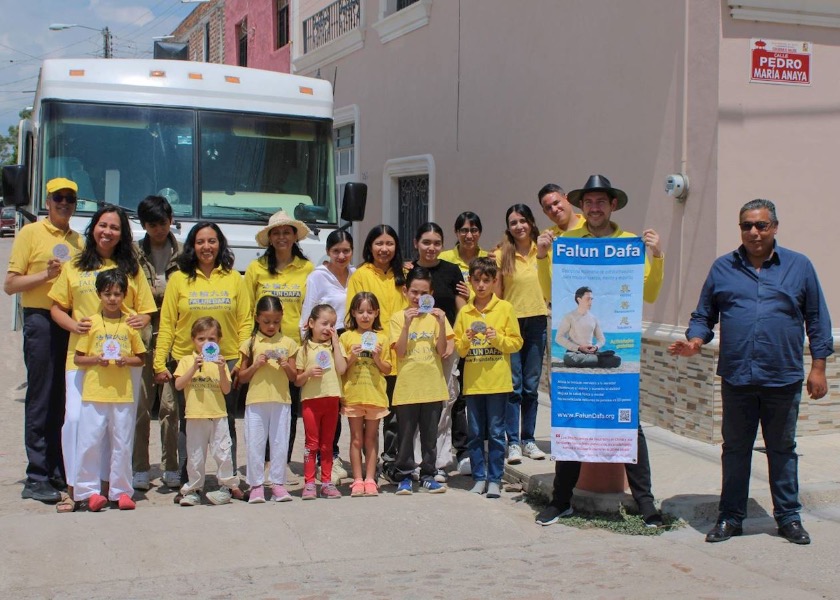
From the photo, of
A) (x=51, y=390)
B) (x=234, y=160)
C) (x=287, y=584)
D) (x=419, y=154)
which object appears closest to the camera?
(x=287, y=584)

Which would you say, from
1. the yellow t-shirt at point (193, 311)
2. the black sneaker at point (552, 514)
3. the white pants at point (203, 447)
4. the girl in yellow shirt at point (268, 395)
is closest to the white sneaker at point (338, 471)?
the girl in yellow shirt at point (268, 395)

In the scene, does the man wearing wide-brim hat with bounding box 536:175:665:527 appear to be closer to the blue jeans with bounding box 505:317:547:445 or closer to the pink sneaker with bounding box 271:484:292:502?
the blue jeans with bounding box 505:317:547:445

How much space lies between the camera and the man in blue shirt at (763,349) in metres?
5.55

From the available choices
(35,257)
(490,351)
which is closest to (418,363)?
(490,351)

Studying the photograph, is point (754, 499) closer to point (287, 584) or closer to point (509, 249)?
point (509, 249)

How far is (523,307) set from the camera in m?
7.14

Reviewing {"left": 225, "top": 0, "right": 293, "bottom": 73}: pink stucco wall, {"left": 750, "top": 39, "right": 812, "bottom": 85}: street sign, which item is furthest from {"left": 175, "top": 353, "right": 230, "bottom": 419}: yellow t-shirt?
{"left": 225, "top": 0, "right": 293, "bottom": 73}: pink stucco wall

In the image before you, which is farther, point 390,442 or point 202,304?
point 390,442

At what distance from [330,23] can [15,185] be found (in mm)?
8614

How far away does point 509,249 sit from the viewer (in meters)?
7.20

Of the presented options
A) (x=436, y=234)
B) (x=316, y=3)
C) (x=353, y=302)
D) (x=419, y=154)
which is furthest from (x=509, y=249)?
(x=316, y=3)

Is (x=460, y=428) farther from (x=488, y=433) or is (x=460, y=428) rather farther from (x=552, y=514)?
(x=552, y=514)

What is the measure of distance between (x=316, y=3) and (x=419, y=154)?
4.99m

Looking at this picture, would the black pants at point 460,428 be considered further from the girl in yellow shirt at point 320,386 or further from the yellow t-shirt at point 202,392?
the yellow t-shirt at point 202,392
